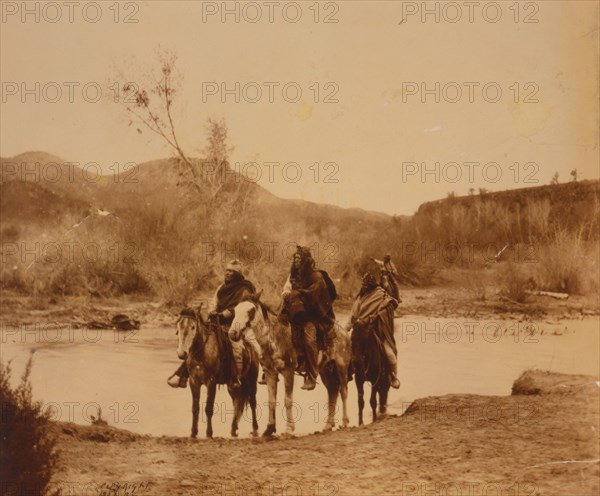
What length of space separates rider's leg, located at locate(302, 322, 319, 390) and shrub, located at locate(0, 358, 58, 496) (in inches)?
65.3

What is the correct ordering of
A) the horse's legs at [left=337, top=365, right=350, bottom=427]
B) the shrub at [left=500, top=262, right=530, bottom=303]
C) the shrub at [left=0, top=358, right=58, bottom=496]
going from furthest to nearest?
the shrub at [left=500, top=262, right=530, bottom=303]
the horse's legs at [left=337, top=365, right=350, bottom=427]
the shrub at [left=0, top=358, right=58, bottom=496]

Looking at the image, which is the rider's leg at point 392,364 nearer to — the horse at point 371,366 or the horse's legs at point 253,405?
the horse at point 371,366

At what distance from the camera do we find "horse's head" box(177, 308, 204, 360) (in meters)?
5.02

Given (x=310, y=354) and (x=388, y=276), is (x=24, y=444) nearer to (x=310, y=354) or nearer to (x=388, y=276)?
(x=310, y=354)

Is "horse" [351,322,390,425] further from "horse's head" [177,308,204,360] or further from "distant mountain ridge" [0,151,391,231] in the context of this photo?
"horse's head" [177,308,204,360]

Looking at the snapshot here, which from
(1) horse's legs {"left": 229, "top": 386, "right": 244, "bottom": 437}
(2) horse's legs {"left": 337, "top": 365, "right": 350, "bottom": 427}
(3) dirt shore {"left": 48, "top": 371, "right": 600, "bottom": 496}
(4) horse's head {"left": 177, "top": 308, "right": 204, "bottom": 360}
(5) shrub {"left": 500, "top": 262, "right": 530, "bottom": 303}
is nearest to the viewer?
(3) dirt shore {"left": 48, "top": 371, "right": 600, "bottom": 496}

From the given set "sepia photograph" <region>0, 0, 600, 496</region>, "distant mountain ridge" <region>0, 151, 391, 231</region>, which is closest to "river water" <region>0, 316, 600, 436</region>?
"sepia photograph" <region>0, 0, 600, 496</region>

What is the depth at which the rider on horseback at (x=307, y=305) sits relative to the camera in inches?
203

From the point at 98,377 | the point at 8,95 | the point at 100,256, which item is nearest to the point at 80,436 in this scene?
the point at 98,377

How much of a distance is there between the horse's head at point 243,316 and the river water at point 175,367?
0.41m

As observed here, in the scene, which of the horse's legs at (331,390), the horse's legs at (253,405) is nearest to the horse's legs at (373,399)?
the horse's legs at (331,390)

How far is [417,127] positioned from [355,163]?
1.67 ft

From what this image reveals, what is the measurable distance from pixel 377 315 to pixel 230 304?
3.31 ft

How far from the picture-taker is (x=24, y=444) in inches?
189
